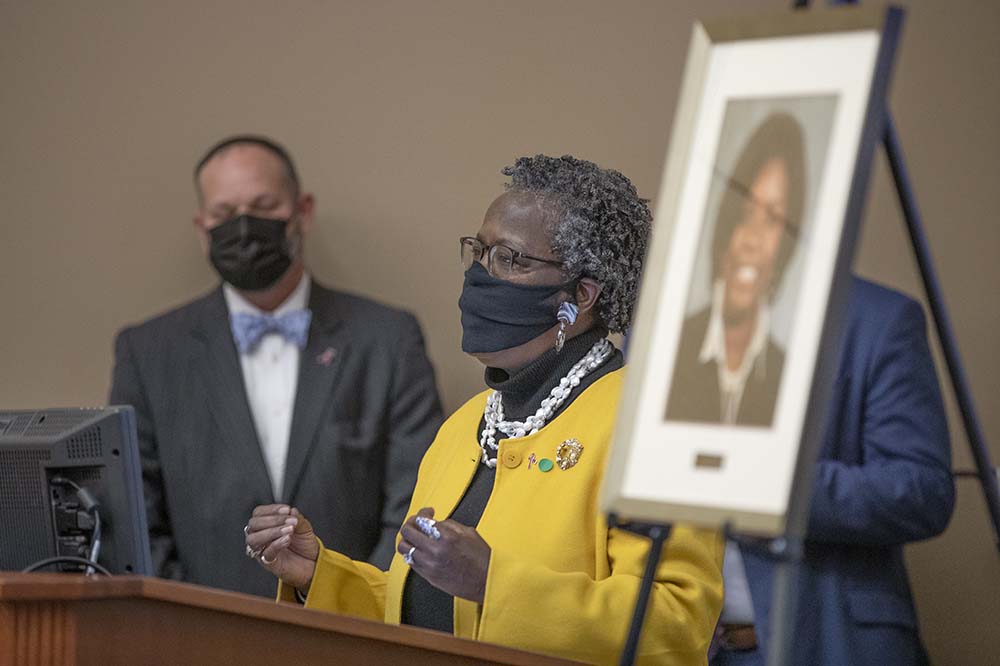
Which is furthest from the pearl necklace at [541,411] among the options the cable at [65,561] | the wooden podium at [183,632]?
the cable at [65,561]

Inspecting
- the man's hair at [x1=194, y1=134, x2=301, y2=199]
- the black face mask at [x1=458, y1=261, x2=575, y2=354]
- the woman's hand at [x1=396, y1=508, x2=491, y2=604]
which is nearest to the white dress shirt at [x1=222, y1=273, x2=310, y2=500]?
the man's hair at [x1=194, y1=134, x2=301, y2=199]

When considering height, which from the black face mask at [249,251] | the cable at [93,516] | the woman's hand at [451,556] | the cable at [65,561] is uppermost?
the black face mask at [249,251]

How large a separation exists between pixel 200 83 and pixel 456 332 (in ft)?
3.76

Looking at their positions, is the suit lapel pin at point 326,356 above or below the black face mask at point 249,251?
below

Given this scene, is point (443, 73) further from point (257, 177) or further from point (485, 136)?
point (257, 177)

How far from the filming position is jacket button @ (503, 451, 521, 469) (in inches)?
91.0

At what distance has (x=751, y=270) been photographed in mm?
1510

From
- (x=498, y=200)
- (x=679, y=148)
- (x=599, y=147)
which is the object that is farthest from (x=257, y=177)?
(x=679, y=148)

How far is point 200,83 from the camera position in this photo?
4.75 meters

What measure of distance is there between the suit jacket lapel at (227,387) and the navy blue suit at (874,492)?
164 cm

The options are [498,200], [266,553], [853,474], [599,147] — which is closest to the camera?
[266,553]

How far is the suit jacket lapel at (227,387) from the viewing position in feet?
13.3

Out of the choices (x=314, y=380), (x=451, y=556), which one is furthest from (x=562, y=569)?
(x=314, y=380)

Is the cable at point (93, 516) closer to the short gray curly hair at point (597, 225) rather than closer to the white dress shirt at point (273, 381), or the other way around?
the short gray curly hair at point (597, 225)
